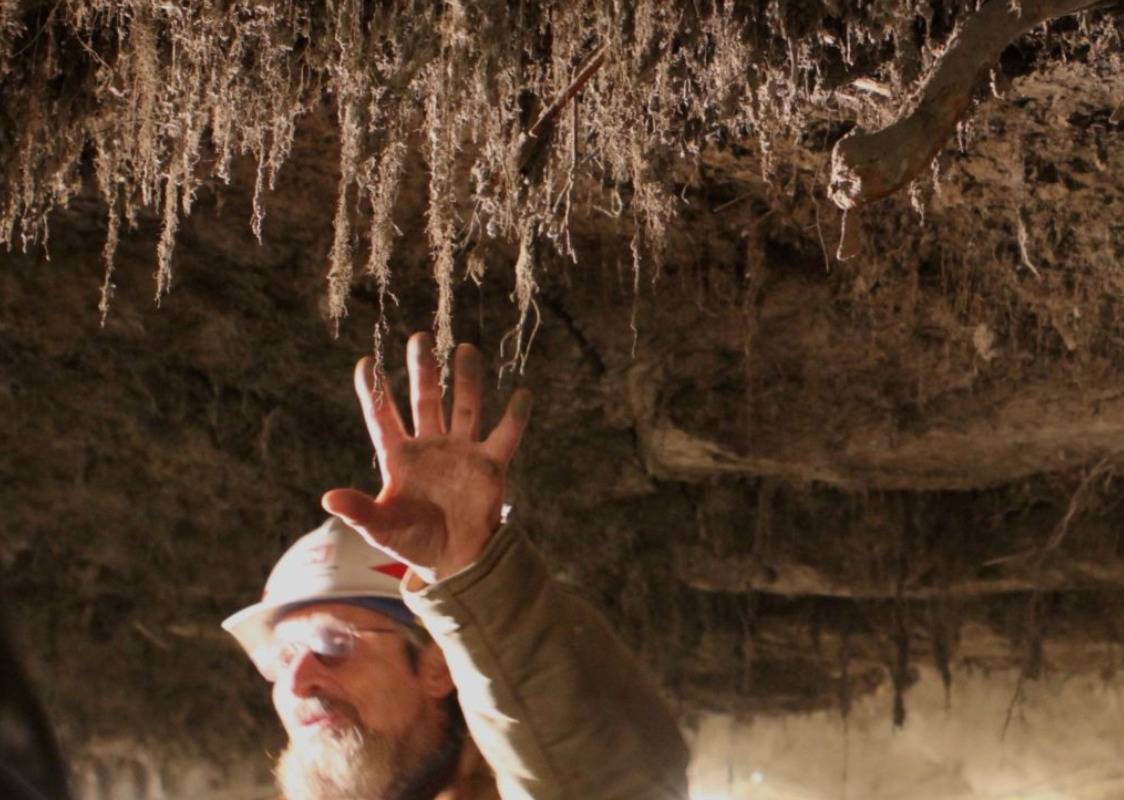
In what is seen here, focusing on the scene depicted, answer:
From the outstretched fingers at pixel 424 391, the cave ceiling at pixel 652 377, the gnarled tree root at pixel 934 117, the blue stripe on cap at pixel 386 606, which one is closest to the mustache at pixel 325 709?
the blue stripe on cap at pixel 386 606

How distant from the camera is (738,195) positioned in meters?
2.62

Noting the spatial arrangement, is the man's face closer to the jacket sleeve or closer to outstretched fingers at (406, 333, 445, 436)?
the jacket sleeve

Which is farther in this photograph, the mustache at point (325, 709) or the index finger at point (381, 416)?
the mustache at point (325, 709)

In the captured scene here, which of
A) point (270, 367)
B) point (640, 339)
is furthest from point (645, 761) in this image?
point (270, 367)

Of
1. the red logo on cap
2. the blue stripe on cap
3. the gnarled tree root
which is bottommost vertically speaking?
the blue stripe on cap

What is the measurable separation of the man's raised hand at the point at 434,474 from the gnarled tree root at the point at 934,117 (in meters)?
0.42

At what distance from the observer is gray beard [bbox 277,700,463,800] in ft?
5.54

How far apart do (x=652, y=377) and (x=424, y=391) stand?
172 centimetres

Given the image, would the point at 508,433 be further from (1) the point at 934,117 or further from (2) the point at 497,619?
(1) the point at 934,117

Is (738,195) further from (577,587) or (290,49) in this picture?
(577,587)

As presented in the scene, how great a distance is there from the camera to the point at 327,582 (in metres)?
1.86

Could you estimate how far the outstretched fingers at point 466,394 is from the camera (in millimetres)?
1446

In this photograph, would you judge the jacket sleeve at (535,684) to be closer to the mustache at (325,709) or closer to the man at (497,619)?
the man at (497,619)

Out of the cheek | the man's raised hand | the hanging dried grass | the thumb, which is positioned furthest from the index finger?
the hanging dried grass
